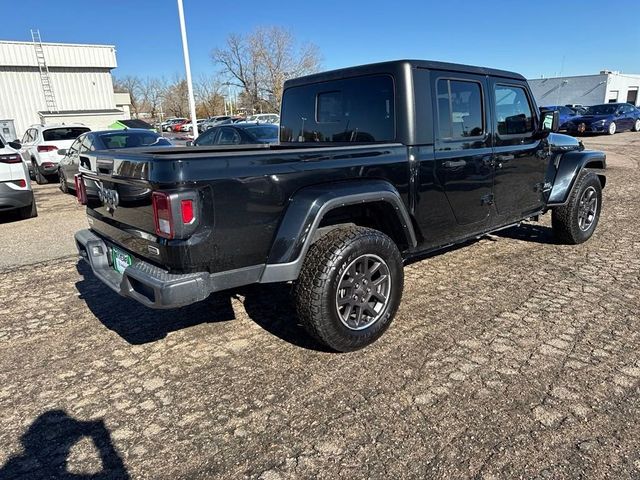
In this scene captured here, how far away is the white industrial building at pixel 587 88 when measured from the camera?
144 feet

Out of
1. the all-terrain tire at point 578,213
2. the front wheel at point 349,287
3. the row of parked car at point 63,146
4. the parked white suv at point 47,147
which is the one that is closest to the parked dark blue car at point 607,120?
the row of parked car at point 63,146

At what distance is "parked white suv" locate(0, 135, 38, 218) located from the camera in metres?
6.95

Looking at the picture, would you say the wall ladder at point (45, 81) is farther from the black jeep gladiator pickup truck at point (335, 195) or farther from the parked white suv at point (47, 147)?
the black jeep gladiator pickup truck at point (335, 195)

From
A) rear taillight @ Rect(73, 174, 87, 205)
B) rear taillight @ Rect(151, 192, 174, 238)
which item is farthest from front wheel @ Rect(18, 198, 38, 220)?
rear taillight @ Rect(151, 192, 174, 238)

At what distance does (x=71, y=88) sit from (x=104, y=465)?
34409 mm

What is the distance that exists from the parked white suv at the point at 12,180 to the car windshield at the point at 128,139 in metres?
2.20

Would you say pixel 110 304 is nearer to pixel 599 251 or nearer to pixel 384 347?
pixel 384 347

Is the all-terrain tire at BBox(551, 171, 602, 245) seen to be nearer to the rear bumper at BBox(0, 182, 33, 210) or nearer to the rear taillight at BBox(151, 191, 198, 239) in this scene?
the rear taillight at BBox(151, 191, 198, 239)

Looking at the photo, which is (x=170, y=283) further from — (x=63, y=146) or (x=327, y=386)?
(x=63, y=146)

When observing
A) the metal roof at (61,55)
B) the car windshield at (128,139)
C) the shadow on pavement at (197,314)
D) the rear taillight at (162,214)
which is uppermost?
the metal roof at (61,55)

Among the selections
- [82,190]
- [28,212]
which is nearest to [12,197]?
[28,212]

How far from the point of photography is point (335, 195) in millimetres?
2949

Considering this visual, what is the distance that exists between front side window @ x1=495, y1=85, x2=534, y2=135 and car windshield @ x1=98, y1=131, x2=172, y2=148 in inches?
286

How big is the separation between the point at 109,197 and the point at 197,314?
1.30m
